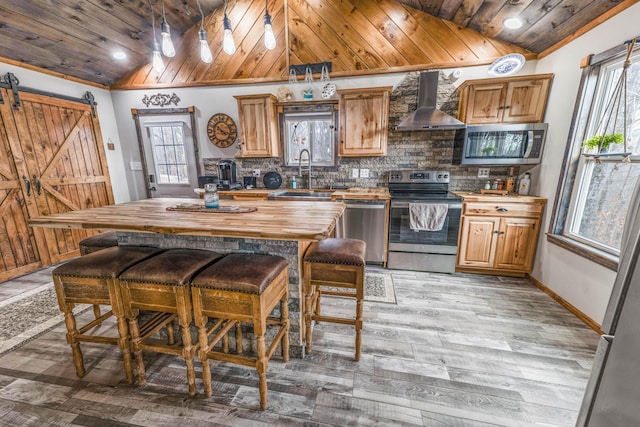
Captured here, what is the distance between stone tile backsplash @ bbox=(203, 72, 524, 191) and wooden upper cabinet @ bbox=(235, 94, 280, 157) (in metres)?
0.89

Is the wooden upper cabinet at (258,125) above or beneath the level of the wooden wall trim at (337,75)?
beneath

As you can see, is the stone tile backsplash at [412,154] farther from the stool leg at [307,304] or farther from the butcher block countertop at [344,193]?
the stool leg at [307,304]

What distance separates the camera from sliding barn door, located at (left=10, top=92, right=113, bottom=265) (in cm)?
318

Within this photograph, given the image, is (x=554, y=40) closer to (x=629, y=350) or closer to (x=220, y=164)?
(x=629, y=350)

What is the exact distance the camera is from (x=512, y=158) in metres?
2.96

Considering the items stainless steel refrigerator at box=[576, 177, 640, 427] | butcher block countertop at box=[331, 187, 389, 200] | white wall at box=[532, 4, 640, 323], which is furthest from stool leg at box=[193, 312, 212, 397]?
white wall at box=[532, 4, 640, 323]

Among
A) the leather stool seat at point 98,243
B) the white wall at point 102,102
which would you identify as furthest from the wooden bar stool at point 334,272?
the white wall at point 102,102

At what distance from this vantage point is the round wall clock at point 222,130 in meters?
3.97

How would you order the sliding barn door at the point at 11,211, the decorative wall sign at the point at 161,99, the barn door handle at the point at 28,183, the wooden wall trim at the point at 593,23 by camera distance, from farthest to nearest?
the decorative wall sign at the point at 161,99 < the barn door handle at the point at 28,183 < the sliding barn door at the point at 11,211 < the wooden wall trim at the point at 593,23

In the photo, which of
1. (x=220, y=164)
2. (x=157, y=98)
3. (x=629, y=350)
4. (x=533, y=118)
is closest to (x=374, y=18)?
(x=533, y=118)

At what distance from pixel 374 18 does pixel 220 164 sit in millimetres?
2984

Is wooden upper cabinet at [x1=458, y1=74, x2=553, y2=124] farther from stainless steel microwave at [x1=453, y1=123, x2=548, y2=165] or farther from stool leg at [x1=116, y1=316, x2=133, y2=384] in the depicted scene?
stool leg at [x1=116, y1=316, x2=133, y2=384]

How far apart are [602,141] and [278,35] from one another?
12.7 feet

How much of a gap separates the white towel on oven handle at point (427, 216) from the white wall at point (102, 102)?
187 inches
